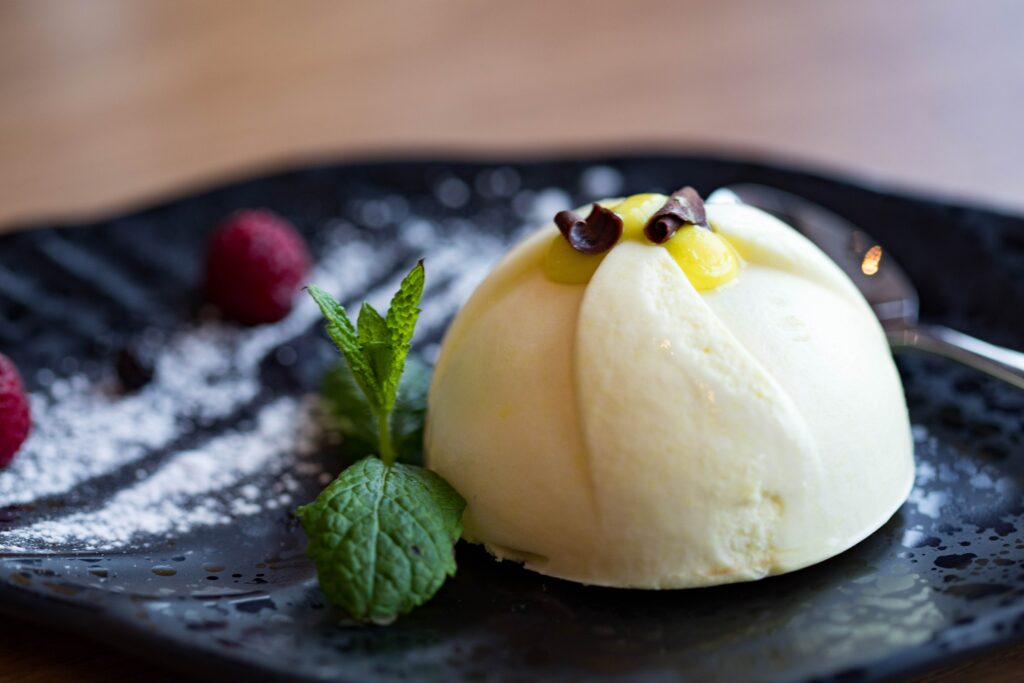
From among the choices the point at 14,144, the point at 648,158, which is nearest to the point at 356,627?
the point at 648,158

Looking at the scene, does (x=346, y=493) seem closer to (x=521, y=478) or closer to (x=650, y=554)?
(x=521, y=478)

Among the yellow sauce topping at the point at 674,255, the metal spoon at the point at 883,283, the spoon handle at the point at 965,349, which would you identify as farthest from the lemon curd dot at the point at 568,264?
the spoon handle at the point at 965,349

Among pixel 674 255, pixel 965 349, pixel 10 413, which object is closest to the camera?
pixel 674 255

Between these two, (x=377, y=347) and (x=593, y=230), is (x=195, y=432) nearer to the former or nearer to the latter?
(x=377, y=347)

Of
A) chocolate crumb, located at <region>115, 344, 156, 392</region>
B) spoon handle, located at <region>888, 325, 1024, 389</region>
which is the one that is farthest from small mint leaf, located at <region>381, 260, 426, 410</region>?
spoon handle, located at <region>888, 325, 1024, 389</region>

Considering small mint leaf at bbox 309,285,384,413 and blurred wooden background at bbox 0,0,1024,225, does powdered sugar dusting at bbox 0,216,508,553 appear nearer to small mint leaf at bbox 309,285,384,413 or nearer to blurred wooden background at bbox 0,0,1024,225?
small mint leaf at bbox 309,285,384,413

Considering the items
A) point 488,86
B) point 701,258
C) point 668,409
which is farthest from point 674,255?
point 488,86

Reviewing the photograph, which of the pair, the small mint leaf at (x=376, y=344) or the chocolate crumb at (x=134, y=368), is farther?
the chocolate crumb at (x=134, y=368)

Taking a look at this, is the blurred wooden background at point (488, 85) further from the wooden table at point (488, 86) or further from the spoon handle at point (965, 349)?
the spoon handle at point (965, 349)
